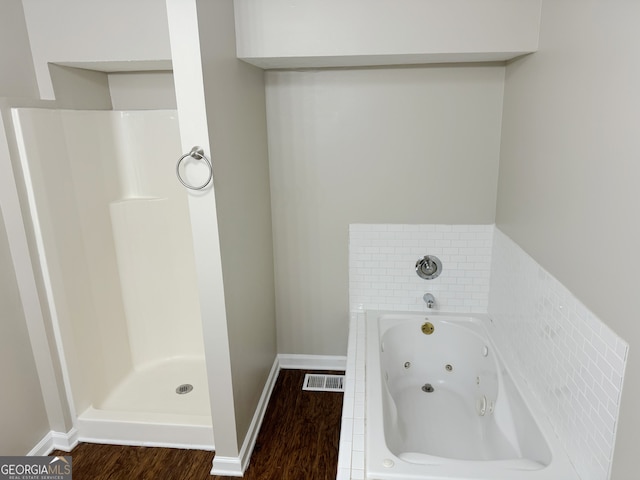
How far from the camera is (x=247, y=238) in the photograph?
83.8 inches

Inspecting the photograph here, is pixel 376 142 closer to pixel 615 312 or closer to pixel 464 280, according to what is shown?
pixel 464 280

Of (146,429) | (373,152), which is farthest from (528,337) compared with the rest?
(146,429)

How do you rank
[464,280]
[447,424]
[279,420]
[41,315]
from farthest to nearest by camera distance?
[464,280] → [279,420] → [447,424] → [41,315]

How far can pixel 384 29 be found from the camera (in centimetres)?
191

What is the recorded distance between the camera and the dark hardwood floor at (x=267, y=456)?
200 cm

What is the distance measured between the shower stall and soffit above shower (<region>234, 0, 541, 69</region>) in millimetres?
823

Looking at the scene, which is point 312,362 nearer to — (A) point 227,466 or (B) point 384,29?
(A) point 227,466

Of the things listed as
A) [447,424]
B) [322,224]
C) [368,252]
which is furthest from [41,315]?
[447,424]

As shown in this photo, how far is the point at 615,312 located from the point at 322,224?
166 centimetres

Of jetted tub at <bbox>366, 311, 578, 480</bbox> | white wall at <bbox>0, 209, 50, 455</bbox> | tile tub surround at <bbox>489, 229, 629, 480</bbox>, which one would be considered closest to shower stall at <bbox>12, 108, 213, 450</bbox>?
white wall at <bbox>0, 209, 50, 455</bbox>

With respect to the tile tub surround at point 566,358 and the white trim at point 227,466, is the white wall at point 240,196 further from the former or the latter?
the tile tub surround at point 566,358

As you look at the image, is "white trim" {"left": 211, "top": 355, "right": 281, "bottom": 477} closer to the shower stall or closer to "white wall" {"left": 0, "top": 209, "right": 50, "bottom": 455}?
the shower stall

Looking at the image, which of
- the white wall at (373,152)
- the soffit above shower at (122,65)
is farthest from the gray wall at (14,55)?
the white wall at (373,152)

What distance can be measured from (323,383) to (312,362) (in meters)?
0.20
